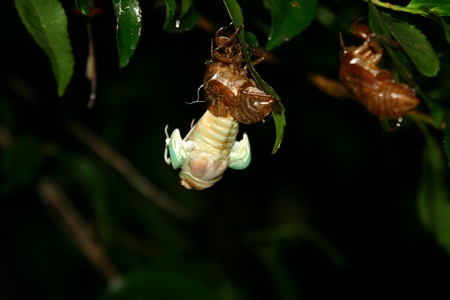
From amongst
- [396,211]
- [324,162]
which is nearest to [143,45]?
[324,162]

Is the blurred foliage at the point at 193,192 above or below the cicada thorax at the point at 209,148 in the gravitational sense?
below

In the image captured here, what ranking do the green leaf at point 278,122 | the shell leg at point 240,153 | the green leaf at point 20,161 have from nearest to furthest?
the green leaf at point 278,122, the shell leg at point 240,153, the green leaf at point 20,161

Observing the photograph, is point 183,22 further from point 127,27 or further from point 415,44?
point 415,44

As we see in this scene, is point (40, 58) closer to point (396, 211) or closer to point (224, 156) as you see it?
point (224, 156)

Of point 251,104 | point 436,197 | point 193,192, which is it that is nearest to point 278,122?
point 251,104

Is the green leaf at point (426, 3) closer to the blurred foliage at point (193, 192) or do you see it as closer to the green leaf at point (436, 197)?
the blurred foliage at point (193, 192)

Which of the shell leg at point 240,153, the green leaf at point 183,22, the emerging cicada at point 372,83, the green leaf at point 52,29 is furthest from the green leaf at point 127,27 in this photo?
the emerging cicada at point 372,83
